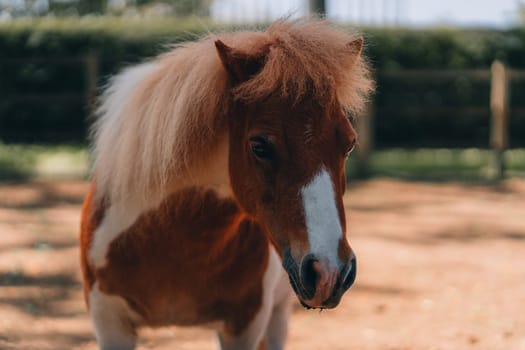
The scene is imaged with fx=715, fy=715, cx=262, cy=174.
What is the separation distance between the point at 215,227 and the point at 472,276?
148 inches

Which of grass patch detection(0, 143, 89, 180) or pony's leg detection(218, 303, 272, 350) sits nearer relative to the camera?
pony's leg detection(218, 303, 272, 350)

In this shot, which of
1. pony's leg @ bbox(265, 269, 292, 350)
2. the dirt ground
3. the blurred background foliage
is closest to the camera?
pony's leg @ bbox(265, 269, 292, 350)

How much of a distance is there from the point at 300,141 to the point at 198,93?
1.50 feet

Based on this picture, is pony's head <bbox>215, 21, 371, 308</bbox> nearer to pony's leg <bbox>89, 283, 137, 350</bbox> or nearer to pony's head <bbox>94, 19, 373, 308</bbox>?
pony's head <bbox>94, 19, 373, 308</bbox>

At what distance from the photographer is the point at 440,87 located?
12406mm

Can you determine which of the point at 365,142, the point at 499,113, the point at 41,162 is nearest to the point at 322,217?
the point at 365,142

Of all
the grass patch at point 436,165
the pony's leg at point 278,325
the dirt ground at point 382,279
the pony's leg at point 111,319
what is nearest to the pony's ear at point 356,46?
the pony's leg at point 111,319

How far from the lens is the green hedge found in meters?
11.1

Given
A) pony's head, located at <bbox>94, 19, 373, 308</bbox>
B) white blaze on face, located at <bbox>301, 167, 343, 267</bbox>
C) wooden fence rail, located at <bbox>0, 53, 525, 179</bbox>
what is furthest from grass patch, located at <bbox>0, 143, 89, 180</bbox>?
white blaze on face, located at <bbox>301, 167, 343, 267</bbox>

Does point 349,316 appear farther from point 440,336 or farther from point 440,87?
point 440,87

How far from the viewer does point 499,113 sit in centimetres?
1130

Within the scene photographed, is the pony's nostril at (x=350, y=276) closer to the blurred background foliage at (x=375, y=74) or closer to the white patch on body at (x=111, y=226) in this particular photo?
the white patch on body at (x=111, y=226)

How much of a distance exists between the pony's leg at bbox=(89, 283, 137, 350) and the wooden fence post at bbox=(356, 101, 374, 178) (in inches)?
325

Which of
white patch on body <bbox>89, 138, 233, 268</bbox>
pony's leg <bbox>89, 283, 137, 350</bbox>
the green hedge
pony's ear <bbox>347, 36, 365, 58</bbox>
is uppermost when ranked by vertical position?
pony's ear <bbox>347, 36, 365, 58</bbox>
